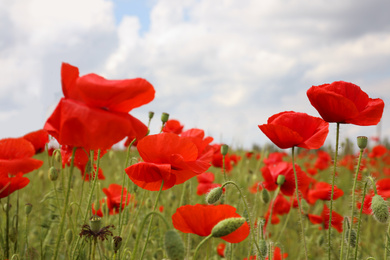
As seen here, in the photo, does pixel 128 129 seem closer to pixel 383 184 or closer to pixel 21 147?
pixel 21 147

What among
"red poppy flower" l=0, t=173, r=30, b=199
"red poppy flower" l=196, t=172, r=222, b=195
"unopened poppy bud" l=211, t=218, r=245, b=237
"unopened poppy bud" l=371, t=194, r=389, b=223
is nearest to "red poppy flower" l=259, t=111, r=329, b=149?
"unopened poppy bud" l=371, t=194, r=389, b=223

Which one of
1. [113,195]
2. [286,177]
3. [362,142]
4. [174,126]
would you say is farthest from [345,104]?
[113,195]

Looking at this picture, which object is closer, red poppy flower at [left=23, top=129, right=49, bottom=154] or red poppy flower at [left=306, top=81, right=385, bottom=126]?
red poppy flower at [left=306, top=81, right=385, bottom=126]

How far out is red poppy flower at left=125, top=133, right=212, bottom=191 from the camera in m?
1.14

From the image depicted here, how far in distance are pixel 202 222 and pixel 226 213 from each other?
0.07 meters

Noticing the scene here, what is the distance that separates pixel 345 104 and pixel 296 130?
0.64 ft

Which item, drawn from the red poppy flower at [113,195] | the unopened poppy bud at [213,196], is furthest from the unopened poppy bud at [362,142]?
the red poppy flower at [113,195]

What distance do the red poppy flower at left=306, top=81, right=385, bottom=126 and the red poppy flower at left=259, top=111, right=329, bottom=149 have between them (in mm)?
51

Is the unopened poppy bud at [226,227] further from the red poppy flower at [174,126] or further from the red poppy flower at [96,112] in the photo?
the red poppy flower at [174,126]

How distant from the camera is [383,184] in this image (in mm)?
2348

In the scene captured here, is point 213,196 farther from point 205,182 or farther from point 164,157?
point 205,182

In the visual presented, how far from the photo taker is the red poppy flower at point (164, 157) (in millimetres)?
1145

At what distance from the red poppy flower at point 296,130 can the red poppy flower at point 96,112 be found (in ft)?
1.86

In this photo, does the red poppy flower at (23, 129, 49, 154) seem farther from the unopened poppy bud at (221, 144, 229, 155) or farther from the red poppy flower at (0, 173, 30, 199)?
the unopened poppy bud at (221, 144, 229, 155)
